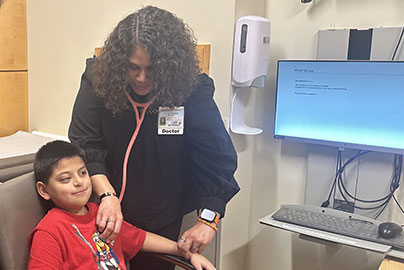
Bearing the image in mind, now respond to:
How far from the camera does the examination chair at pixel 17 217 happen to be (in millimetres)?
1356

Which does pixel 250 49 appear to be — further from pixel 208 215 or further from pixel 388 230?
pixel 388 230

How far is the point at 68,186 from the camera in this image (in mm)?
1455

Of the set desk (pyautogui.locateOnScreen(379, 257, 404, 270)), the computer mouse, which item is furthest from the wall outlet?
desk (pyautogui.locateOnScreen(379, 257, 404, 270))

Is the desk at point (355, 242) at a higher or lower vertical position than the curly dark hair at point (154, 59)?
lower

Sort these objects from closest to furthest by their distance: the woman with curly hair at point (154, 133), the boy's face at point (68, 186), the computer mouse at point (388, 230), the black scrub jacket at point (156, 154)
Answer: the boy's face at point (68, 186) → the woman with curly hair at point (154, 133) → the black scrub jacket at point (156, 154) → the computer mouse at point (388, 230)

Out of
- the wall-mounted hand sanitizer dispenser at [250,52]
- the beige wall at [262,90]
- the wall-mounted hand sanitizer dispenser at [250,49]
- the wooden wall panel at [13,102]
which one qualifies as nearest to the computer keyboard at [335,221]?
the beige wall at [262,90]

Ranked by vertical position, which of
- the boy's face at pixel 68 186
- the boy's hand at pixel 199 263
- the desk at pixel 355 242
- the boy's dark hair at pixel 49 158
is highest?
the boy's dark hair at pixel 49 158

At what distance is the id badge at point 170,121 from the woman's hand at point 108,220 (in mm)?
345

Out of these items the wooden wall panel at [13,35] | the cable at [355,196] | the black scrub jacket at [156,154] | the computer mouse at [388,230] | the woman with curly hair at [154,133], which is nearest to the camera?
the woman with curly hair at [154,133]

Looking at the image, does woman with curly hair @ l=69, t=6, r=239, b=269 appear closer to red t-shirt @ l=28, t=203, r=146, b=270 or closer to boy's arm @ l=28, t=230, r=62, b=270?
red t-shirt @ l=28, t=203, r=146, b=270

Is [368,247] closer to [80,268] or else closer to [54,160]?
[80,268]

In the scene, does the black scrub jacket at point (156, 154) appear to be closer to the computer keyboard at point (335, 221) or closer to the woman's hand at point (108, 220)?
the woman's hand at point (108, 220)

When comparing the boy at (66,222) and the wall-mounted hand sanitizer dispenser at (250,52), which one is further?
the wall-mounted hand sanitizer dispenser at (250,52)

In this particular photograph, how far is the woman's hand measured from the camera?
1516mm
